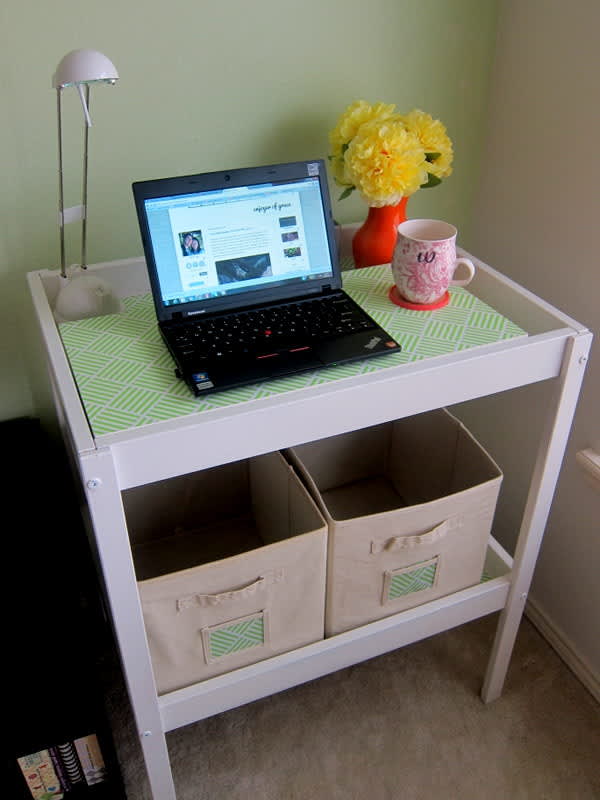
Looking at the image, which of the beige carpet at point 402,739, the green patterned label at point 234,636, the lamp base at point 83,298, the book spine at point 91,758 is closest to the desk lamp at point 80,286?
the lamp base at point 83,298

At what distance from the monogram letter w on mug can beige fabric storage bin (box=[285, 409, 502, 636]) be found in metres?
0.29

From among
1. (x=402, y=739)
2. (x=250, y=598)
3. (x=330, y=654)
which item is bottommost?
(x=402, y=739)

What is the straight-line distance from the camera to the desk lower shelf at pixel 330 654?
109 cm

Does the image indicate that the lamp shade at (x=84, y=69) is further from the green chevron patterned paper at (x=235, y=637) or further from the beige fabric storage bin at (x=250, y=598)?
the green chevron patterned paper at (x=235, y=637)

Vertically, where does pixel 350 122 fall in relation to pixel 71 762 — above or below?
above

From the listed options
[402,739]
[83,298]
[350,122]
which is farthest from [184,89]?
[402,739]

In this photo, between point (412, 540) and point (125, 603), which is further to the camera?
point (412, 540)

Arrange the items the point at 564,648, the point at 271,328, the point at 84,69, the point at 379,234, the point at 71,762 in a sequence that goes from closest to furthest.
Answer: the point at 84,69 < the point at 271,328 < the point at 71,762 < the point at 379,234 < the point at 564,648

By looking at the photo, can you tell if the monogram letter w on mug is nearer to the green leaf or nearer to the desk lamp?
the green leaf

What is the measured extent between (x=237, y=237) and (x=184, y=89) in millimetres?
308

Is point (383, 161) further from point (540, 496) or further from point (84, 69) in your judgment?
point (540, 496)

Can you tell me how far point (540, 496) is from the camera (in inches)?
45.3

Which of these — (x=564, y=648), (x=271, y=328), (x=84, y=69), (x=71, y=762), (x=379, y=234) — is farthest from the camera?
(x=564, y=648)

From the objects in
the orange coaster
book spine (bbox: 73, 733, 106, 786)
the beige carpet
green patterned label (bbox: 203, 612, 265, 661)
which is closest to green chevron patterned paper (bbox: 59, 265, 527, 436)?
the orange coaster
